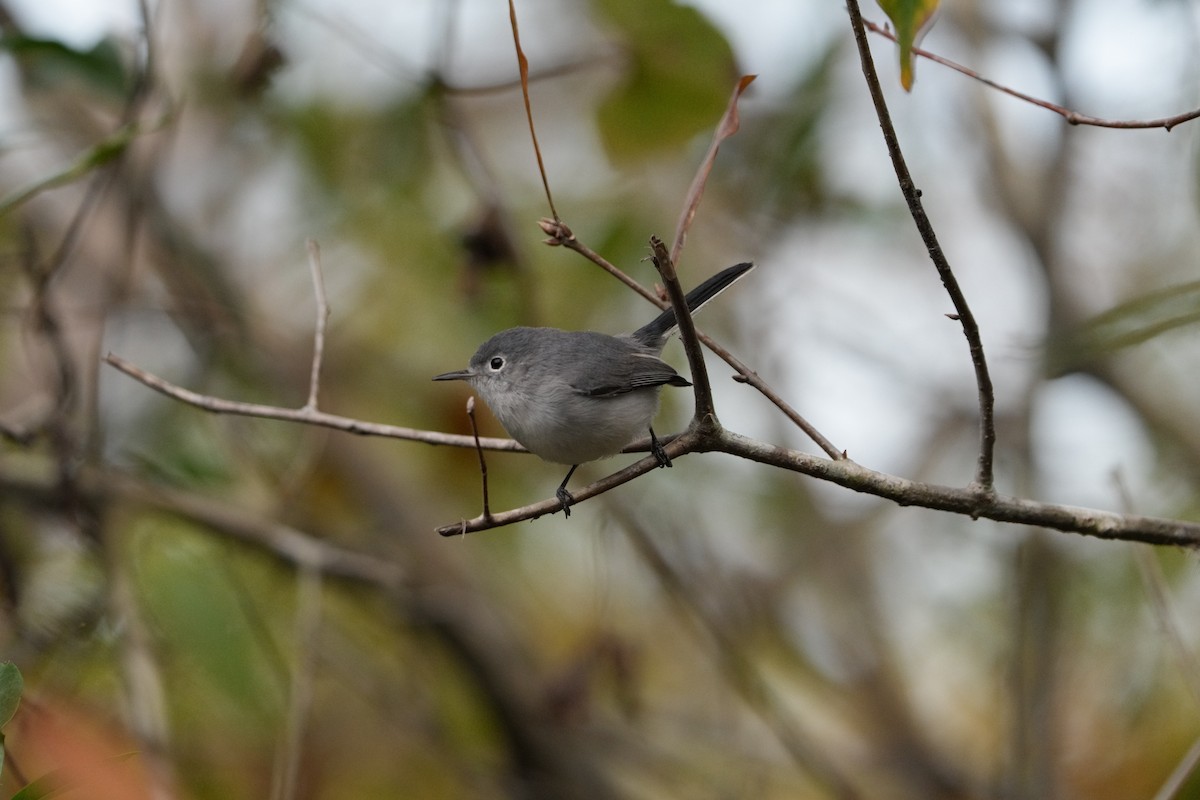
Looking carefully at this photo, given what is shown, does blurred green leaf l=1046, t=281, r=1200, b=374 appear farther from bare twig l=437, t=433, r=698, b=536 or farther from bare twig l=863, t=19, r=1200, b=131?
bare twig l=437, t=433, r=698, b=536

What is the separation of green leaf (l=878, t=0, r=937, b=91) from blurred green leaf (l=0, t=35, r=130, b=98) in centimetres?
238

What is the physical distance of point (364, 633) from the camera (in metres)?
5.69

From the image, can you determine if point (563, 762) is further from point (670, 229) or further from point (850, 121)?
point (850, 121)

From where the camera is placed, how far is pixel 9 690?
1591 millimetres

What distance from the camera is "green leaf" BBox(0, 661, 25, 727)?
158cm

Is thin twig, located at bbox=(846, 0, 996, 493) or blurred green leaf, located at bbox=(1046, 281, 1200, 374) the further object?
blurred green leaf, located at bbox=(1046, 281, 1200, 374)

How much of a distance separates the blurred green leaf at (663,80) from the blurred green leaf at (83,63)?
1509 mm

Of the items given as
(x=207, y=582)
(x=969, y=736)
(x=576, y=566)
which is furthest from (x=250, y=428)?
(x=969, y=736)

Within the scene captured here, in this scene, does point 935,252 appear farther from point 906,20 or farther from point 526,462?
point 526,462

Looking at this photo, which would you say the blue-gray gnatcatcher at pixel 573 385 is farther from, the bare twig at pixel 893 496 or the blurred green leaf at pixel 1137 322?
the blurred green leaf at pixel 1137 322

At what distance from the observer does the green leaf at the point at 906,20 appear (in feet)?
5.06

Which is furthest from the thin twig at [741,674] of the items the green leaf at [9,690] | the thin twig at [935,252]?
the green leaf at [9,690]

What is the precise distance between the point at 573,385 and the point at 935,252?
1342 mm

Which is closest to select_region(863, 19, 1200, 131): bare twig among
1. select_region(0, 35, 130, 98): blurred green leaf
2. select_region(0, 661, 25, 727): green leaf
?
select_region(0, 661, 25, 727): green leaf
